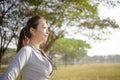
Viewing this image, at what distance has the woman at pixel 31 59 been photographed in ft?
7.16

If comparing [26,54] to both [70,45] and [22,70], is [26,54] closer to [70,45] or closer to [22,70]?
[22,70]

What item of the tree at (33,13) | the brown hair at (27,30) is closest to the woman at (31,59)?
the brown hair at (27,30)

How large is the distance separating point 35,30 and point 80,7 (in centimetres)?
2388

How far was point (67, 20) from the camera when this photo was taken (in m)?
32.4

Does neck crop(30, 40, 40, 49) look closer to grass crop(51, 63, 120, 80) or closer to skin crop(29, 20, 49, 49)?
skin crop(29, 20, 49, 49)

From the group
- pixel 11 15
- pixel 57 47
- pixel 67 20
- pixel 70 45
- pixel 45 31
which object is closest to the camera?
pixel 45 31

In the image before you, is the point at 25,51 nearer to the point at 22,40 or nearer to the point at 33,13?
the point at 22,40

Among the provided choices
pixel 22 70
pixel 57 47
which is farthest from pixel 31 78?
pixel 57 47

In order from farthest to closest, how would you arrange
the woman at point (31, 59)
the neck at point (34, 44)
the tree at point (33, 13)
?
1. the tree at point (33, 13)
2. the neck at point (34, 44)
3. the woman at point (31, 59)

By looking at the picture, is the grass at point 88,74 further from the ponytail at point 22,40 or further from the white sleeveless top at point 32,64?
the white sleeveless top at point 32,64

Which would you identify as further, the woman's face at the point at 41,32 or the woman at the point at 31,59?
the woman's face at the point at 41,32

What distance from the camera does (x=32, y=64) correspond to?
2.38 meters

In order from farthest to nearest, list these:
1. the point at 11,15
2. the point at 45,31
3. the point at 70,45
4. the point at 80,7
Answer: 1. the point at 70,45
2. the point at 11,15
3. the point at 80,7
4. the point at 45,31

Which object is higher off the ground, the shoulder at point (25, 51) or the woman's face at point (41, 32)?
the woman's face at point (41, 32)
